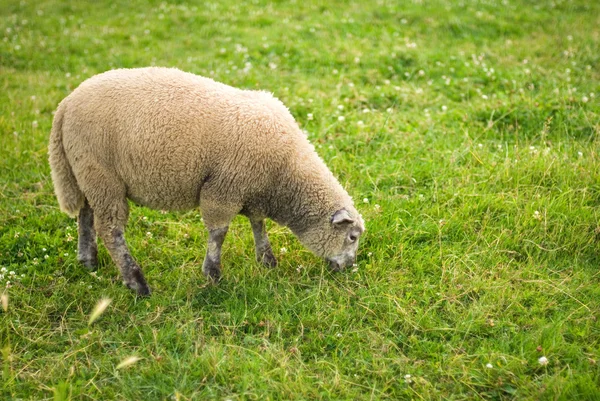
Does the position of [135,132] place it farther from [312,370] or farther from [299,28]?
[299,28]

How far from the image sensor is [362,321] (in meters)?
4.70

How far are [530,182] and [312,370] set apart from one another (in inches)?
142

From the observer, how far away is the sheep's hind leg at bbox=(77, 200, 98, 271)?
5.40 meters

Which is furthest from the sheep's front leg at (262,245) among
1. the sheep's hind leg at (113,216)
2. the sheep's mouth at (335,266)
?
the sheep's hind leg at (113,216)

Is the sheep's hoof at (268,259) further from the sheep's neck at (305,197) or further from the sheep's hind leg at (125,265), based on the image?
the sheep's hind leg at (125,265)

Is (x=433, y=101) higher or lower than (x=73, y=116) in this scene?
lower

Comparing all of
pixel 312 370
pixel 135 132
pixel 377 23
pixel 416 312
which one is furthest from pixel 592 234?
pixel 377 23

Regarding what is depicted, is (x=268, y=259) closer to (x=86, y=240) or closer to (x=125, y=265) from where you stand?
(x=125, y=265)

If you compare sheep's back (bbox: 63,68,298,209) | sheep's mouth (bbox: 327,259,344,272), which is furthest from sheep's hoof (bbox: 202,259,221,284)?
sheep's mouth (bbox: 327,259,344,272)

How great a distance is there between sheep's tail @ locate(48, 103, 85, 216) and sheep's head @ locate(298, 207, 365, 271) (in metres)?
2.19

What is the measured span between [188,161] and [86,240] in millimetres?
1571

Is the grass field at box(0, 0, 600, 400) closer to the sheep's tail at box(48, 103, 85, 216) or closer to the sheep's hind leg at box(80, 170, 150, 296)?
the sheep's hind leg at box(80, 170, 150, 296)

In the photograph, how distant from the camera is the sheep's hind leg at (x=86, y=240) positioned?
540 centimetres

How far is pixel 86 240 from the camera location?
5.40 m
